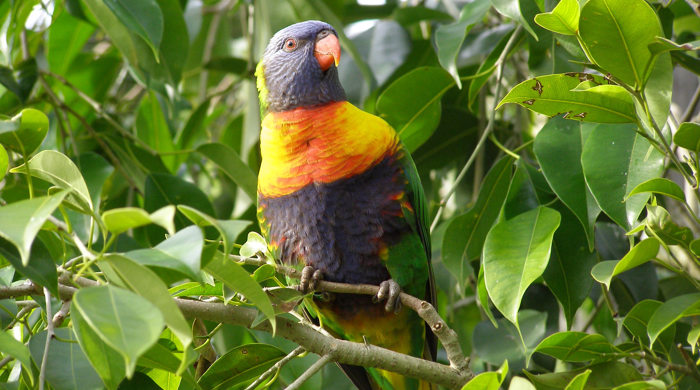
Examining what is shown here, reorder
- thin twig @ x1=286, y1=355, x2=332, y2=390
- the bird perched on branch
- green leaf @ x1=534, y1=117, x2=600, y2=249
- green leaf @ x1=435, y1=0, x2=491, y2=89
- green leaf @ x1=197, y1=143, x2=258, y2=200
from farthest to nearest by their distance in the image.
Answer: green leaf @ x1=197, y1=143, x2=258, y2=200
the bird perched on branch
green leaf @ x1=435, y1=0, x2=491, y2=89
green leaf @ x1=534, y1=117, x2=600, y2=249
thin twig @ x1=286, y1=355, x2=332, y2=390

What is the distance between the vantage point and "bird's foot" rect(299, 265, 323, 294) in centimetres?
188

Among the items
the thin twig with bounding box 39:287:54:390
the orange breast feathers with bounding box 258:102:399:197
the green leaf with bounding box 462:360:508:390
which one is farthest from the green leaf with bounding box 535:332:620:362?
the thin twig with bounding box 39:287:54:390

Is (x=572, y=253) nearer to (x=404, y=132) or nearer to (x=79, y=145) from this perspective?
(x=404, y=132)

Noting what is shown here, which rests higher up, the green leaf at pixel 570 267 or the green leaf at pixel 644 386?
the green leaf at pixel 644 386

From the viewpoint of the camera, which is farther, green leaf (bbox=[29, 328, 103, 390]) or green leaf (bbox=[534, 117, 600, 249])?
green leaf (bbox=[534, 117, 600, 249])

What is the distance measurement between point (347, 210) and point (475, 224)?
1.18 feet

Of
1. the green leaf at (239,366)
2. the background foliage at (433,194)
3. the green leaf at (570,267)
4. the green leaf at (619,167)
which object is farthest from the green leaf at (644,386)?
the green leaf at (239,366)

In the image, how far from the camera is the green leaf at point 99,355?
1.01 m

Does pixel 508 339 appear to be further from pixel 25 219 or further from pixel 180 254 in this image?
pixel 25 219

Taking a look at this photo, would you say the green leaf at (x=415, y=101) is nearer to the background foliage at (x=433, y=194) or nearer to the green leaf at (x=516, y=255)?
the background foliage at (x=433, y=194)

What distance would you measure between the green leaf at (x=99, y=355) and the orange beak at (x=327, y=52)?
1391 mm

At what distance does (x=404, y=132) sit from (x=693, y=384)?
1.03 metres

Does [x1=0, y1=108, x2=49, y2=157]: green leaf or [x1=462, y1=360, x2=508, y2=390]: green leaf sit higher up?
[x1=0, y1=108, x2=49, y2=157]: green leaf

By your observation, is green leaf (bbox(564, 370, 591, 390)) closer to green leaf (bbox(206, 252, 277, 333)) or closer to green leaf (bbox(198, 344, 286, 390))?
green leaf (bbox(206, 252, 277, 333))
